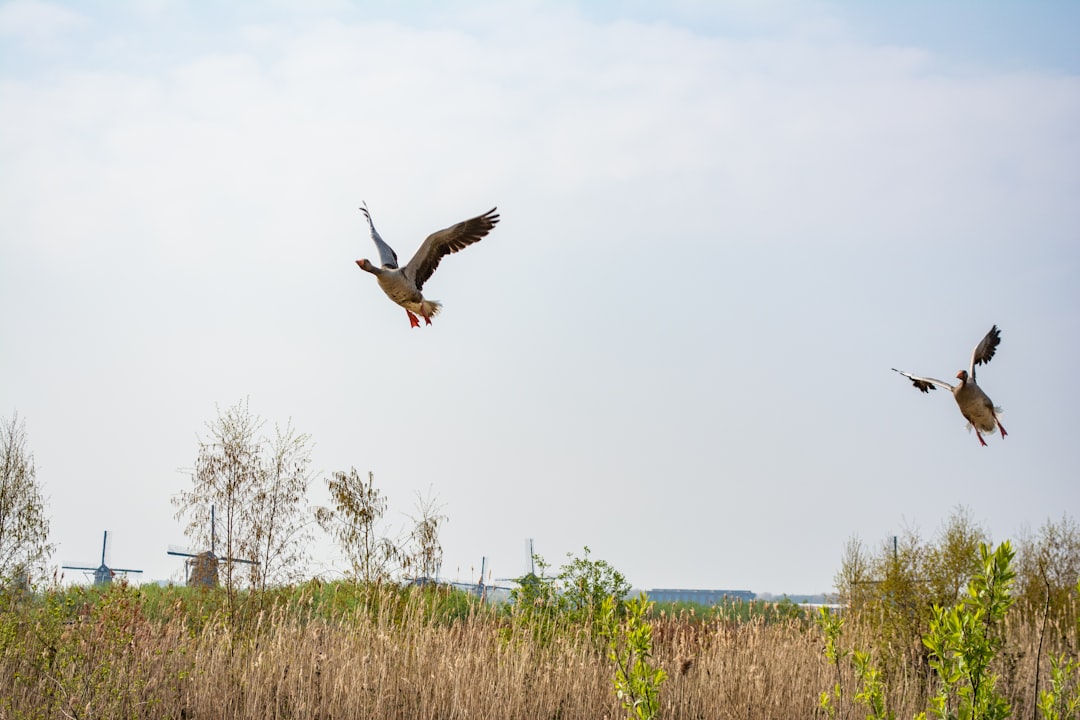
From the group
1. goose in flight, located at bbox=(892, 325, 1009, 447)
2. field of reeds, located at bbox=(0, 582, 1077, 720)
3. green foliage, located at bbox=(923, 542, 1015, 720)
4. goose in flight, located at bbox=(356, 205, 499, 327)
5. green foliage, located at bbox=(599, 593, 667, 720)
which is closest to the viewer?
green foliage, located at bbox=(923, 542, 1015, 720)

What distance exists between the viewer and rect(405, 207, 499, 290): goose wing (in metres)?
9.40

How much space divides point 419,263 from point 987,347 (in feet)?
20.7

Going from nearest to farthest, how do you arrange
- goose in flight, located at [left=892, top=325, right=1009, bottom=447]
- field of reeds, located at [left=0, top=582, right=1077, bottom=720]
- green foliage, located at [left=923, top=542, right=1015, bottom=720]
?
green foliage, located at [left=923, top=542, right=1015, bottom=720]
field of reeds, located at [left=0, top=582, right=1077, bottom=720]
goose in flight, located at [left=892, top=325, right=1009, bottom=447]

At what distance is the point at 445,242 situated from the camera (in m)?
9.66

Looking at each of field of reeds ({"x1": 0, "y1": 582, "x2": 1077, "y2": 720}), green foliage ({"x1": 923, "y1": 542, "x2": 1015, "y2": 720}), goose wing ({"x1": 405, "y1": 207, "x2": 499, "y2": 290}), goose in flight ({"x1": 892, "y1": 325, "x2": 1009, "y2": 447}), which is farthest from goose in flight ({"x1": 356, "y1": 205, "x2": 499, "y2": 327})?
green foliage ({"x1": 923, "y1": 542, "x2": 1015, "y2": 720})

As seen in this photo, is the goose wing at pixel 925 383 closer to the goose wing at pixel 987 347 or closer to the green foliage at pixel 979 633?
the goose wing at pixel 987 347

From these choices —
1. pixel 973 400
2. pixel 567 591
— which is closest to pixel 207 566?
pixel 567 591

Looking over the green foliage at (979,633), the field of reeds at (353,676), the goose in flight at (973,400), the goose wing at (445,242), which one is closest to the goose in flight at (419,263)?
the goose wing at (445,242)

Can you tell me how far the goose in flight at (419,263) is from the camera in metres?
8.88

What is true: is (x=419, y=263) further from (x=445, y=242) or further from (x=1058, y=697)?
(x=1058, y=697)

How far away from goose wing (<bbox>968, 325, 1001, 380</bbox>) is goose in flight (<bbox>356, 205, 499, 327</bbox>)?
5359mm

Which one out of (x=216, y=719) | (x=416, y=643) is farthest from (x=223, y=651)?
(x=416, y=643)

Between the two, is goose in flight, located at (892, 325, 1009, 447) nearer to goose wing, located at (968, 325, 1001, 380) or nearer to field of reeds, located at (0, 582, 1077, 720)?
goose wing, located at (968, 325, 1001, 380)

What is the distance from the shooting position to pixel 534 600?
11164 millimetres
